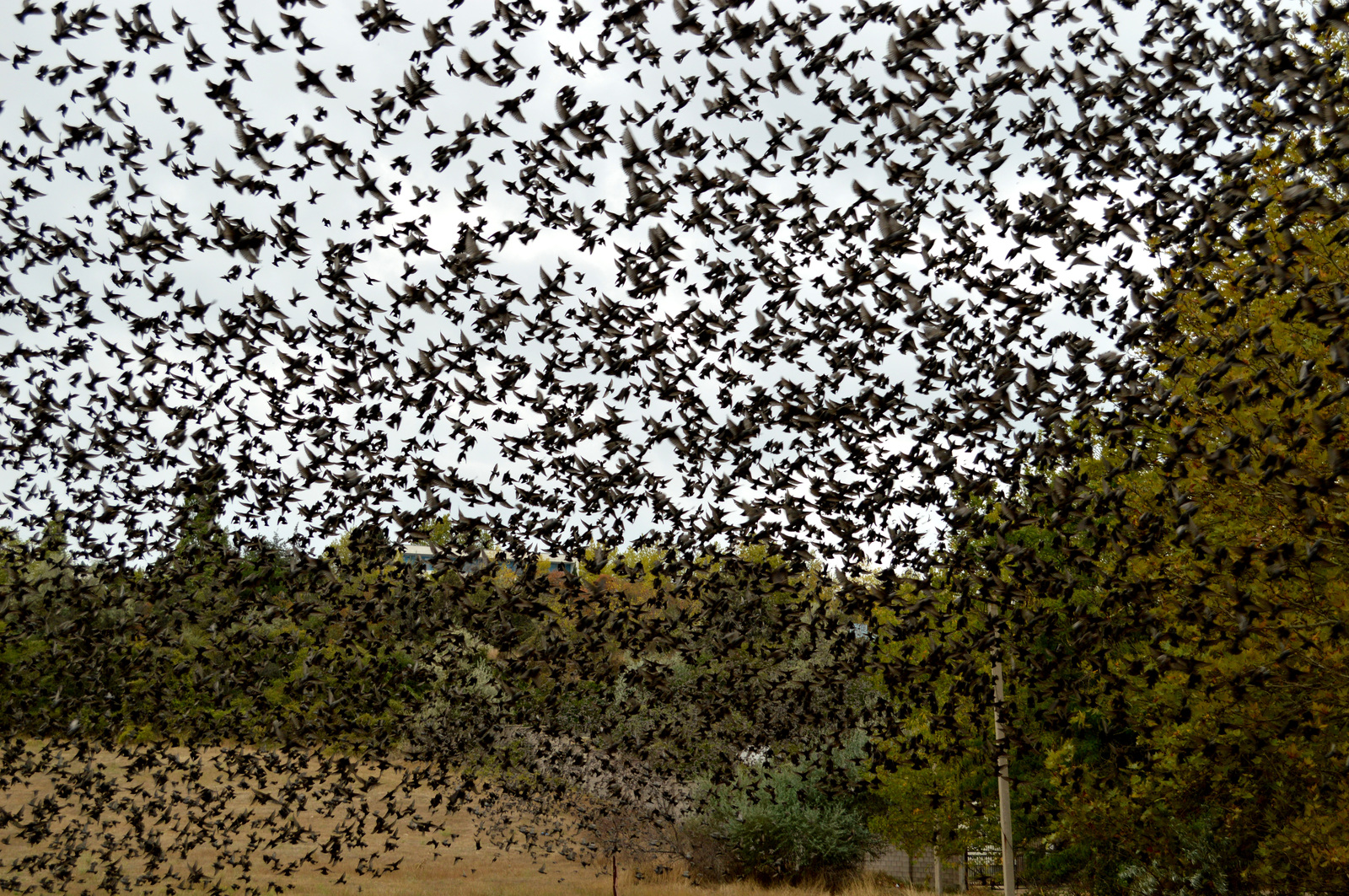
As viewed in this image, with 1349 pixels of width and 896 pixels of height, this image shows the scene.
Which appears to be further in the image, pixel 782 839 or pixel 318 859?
pixel 318 859

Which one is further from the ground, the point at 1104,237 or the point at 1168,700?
the point at 1104,237

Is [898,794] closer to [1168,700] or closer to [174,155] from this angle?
[1168,700]

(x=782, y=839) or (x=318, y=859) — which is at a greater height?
(x=782, y=839)

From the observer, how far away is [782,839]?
30359mm

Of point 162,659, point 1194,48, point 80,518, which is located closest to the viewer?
point 1194,48

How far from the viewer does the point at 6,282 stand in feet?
31.1

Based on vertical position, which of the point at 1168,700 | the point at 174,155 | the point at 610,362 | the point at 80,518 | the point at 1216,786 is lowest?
the point at 1216,786

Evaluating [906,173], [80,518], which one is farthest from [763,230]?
[80,518]

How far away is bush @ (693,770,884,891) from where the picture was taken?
3019 cm

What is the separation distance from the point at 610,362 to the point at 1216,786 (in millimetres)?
14707

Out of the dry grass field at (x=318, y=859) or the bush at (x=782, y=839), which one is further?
the bush at (x=782, y=839)

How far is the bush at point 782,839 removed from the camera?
3019 cm

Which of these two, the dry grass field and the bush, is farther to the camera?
the bush

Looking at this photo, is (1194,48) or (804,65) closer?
(804,65)
